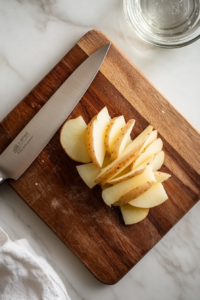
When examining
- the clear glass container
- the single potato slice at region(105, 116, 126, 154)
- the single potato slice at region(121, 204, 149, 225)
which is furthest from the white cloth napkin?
the clear glass container

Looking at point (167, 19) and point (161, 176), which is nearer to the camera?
point (161, 176)

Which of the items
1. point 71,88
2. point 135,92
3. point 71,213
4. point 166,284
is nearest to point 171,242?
point 166,284

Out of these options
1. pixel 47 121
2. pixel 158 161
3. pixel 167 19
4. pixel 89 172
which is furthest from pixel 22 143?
pixel 167 19

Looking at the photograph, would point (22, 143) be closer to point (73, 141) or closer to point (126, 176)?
point (73, 141)

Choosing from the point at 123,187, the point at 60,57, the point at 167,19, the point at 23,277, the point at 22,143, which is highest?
the point at 167,19

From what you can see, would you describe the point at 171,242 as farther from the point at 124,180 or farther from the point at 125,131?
the point at 125,131

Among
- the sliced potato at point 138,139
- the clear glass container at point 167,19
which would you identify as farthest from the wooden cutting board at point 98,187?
the clear glass container at point 167,19

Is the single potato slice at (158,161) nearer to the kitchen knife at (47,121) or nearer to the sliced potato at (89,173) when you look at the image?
the sliced potato at (89,173)
